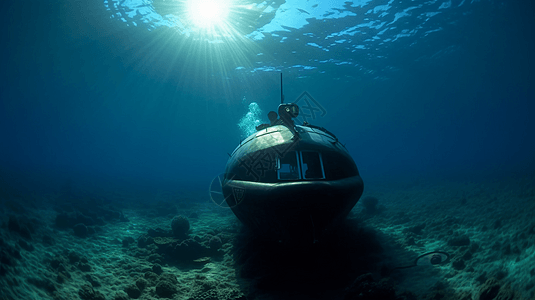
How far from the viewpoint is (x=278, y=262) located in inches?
237

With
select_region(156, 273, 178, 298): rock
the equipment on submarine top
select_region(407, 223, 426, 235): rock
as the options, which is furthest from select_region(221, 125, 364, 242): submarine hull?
select_region(407, 223, 426, 235): rock

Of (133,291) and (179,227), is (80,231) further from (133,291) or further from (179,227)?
(133,291)

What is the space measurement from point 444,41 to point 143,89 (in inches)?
2201

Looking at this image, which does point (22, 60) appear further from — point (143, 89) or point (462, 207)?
point (462, 207)

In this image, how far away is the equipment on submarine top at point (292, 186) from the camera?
454cm

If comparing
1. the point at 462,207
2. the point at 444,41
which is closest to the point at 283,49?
the point at 444,41

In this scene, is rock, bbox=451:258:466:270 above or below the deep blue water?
below

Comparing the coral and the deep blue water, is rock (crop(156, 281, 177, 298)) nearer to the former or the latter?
the coral

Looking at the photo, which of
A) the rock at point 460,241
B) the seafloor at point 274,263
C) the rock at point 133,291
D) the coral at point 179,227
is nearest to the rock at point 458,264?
the seafloor at point 274,263

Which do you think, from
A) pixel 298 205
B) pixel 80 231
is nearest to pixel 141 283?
pixel 298 205

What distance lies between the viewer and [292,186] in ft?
14.9

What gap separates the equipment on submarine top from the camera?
454 centimetres

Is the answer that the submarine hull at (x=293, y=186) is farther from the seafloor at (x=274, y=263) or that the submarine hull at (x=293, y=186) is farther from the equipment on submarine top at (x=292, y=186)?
the seafloor at (x=274, y=263)

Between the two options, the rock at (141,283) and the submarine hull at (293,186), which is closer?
the submarine hull at (293,186)
